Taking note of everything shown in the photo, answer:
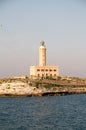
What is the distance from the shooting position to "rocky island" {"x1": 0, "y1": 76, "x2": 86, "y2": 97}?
118 metres

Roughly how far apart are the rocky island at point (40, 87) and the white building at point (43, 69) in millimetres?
4173

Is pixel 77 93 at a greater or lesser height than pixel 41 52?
lesser

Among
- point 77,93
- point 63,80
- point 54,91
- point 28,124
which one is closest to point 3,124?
point 28,124

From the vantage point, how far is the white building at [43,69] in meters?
142

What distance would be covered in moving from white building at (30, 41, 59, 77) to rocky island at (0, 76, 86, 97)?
4173 millimetres

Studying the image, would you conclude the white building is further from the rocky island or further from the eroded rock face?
the eroded rock face

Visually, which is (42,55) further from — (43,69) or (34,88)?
(34,88)

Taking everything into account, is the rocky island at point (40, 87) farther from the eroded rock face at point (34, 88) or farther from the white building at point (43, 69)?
the white building at point (43, 69)

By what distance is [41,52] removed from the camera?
142125 mm

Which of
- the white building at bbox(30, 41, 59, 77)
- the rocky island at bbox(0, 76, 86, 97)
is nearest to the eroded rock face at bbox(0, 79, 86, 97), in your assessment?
the rocky island at bbox(0, 76, 86, 97)

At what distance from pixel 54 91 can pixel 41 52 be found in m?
21.1

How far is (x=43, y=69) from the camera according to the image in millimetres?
145875

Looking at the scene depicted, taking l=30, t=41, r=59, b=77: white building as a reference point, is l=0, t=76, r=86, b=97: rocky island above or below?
below

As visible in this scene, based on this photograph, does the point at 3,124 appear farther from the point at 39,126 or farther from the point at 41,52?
the point at 41,52
